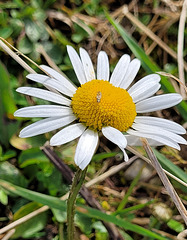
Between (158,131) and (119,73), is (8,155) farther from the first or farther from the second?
(158,131)

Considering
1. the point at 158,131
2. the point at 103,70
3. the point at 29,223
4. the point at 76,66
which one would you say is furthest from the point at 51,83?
the point at 29,223

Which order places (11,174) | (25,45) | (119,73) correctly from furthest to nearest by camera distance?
(25,45)
(11,174)
(119,73)

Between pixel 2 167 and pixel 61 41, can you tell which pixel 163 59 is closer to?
pixel 61 41

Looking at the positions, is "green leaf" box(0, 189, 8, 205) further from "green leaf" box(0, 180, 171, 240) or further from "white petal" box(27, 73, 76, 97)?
"white petal" box(27, 73, 76, 97)

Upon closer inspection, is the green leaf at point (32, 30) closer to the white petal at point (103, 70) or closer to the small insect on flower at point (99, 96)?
the white petal at point (103, 70)

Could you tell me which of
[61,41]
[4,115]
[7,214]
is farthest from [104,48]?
[7,214]
